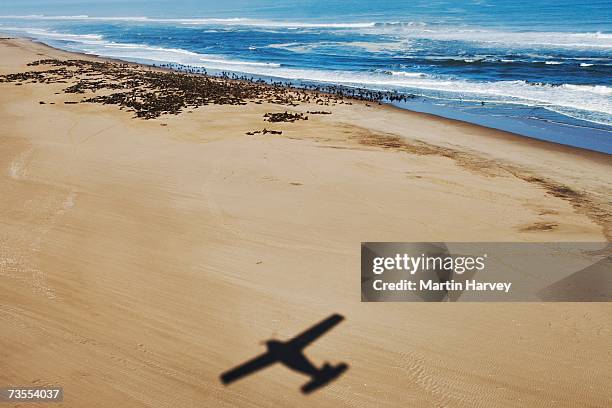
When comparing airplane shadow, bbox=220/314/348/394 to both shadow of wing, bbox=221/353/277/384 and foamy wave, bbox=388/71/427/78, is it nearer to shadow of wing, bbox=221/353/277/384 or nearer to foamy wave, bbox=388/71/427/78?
shadow of wing, bbox=221/353/277/384

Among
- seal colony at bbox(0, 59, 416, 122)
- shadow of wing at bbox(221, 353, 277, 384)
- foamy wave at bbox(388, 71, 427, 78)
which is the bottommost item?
shadow of wing at bbox(221, 353, 277, 384)

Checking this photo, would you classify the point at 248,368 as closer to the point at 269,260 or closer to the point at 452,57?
the point at 269,260

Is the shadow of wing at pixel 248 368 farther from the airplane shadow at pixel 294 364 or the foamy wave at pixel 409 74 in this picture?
the foamy wave at pixel 409 74

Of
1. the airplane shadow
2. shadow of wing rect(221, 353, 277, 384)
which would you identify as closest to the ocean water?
the airplane shadow

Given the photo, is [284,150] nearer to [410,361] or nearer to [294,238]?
[294,238]

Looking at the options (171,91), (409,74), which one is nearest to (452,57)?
(409,74)

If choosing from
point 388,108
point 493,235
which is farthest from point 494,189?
point 388,108
